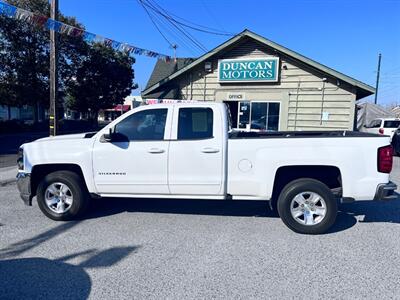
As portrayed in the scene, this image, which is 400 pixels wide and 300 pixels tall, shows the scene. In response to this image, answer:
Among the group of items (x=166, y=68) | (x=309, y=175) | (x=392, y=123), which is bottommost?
(x=309, y=175)

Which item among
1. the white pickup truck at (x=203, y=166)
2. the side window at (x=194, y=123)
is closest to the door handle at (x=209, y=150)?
the white pickup truck at (x=203, y=166)

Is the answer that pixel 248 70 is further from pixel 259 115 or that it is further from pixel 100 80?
pixel 100 80

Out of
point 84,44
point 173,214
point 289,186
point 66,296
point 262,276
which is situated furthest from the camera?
point 84,44

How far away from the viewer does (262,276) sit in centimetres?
320

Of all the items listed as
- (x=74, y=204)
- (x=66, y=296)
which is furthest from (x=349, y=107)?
(x=66, y=296)

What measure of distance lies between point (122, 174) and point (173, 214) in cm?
117

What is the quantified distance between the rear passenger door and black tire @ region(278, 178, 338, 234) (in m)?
0.96

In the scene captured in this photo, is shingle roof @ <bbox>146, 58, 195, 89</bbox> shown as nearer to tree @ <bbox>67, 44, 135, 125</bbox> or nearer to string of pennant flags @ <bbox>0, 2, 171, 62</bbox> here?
string of pennant flags @ <bbox>0, 2, 171, 62</bbox>

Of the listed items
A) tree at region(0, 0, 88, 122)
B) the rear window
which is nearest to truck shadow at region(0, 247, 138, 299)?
the rear window

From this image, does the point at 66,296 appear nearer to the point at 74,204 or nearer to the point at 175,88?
the point at 74,204

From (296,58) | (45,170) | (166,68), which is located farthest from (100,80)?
(45,170)

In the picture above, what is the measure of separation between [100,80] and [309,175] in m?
30.1

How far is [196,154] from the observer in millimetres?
4504

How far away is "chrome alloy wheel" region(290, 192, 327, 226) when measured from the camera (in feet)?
14.2
